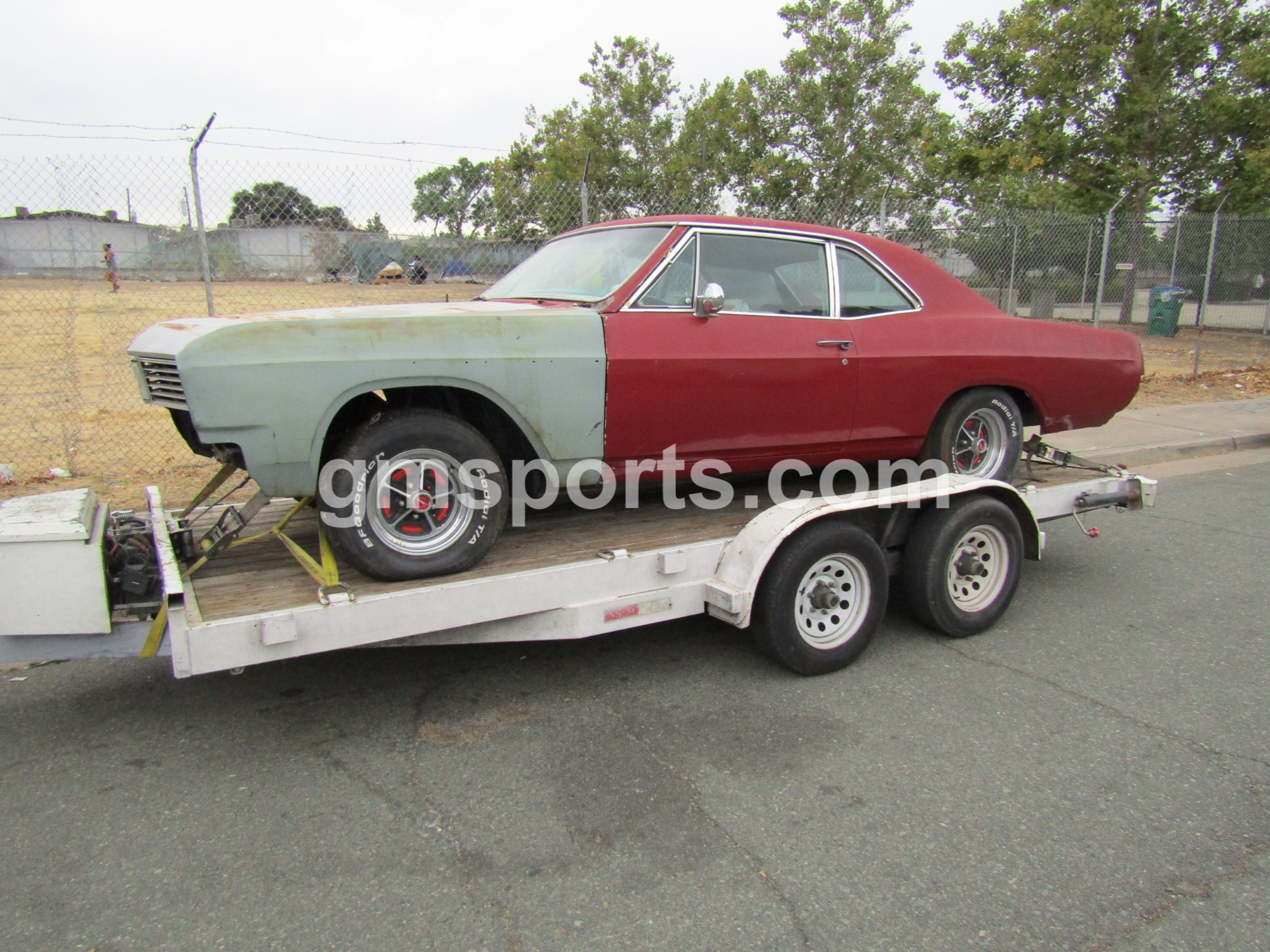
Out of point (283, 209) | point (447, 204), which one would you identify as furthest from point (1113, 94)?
point (283, 209)

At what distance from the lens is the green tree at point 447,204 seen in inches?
293

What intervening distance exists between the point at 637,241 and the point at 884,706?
92.3 inches

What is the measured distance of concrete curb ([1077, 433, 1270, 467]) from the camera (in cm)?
858

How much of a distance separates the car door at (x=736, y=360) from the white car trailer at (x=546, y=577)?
40cm

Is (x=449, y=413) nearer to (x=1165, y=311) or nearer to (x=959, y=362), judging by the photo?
(x=959, y=362)

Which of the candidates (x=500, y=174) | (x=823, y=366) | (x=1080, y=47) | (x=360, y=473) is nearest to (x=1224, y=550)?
(x=823, y=366)

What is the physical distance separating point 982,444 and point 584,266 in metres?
2.46

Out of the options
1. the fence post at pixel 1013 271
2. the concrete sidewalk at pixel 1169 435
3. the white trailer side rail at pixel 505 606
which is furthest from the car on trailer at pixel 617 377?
the fence post at pixel 1013 271

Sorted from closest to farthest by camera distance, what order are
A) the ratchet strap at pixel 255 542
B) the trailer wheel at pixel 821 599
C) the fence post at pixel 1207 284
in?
the ratchet strap at pixel 255 542, the trailer wheel at pixel 821 599, the fence post at pixel 1207 284

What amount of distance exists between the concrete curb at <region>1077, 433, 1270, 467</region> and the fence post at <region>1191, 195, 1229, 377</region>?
3.49m

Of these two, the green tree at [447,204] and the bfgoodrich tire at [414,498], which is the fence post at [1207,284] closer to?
the green tree at [447,204]

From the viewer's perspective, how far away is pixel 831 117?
21.6 m

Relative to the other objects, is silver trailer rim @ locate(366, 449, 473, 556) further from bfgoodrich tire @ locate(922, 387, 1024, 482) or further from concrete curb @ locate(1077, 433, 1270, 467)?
concrete curb @ locate(1077, 433, 1270, 467)

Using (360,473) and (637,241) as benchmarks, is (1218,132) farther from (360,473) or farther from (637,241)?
(360,473)
